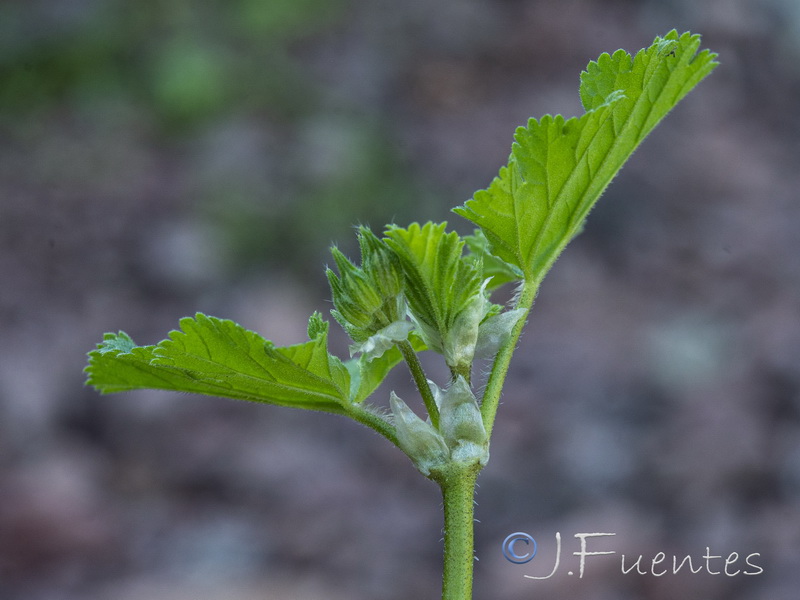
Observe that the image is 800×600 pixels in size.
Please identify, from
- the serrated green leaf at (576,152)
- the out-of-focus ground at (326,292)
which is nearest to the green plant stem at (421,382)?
the serrated green leaf at (576,152)

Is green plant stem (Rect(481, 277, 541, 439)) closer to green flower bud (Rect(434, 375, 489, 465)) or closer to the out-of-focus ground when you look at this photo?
green flower bud (Rect(434, 375, 489, 465))

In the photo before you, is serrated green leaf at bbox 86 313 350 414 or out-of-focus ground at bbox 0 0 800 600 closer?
serrated green leaf at bbox 86 313 350 414

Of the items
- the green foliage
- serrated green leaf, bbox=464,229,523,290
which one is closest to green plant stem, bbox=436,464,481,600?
the green foliage

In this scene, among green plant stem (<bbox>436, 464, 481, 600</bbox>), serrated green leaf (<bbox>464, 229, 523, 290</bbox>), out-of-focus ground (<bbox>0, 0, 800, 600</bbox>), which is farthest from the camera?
out-of-focus ground (<bbox>0, 0, 800, 600</bbox>)

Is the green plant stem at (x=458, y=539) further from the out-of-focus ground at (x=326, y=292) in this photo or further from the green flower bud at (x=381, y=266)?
the out-of-focus ground at (x=326, y=292)

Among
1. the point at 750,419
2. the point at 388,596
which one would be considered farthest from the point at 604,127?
the point at 750,419

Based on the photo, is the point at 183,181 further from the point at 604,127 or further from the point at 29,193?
the point at 604,127

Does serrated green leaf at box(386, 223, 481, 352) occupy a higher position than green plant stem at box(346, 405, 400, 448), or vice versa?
serrated green leaf at box(386, 223, 481, 352)
